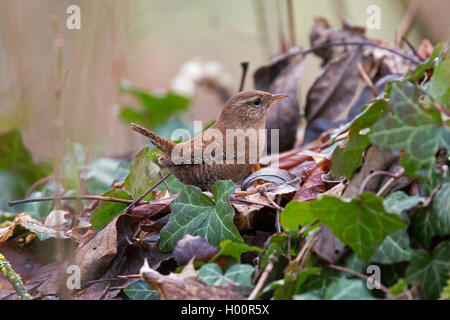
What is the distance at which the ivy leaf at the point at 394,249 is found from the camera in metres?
1.31

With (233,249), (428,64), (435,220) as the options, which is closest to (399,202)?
(435,220)

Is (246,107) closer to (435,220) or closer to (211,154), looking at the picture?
(211,154)

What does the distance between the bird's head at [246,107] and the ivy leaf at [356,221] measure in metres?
1.37

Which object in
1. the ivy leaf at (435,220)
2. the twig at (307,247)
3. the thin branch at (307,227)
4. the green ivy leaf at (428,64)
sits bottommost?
the twig at (307,247)

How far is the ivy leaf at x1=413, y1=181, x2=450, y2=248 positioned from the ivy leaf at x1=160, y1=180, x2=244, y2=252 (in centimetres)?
54

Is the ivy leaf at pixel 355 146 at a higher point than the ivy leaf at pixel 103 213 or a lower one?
higher

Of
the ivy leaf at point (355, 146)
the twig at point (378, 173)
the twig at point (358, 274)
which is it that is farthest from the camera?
the ivy leaf at point (355, 146)

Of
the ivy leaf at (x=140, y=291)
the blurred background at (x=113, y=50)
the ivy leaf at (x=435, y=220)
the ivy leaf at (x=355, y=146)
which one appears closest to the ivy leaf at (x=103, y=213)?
the blurred background at (x=113, y=50)

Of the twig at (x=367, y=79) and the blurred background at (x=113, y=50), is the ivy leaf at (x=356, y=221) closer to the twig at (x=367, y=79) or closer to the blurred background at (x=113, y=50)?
the blurred background at (x=113, y=50)

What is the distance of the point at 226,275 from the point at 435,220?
58 cm

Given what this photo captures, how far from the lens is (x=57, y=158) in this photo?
4.04 ft
